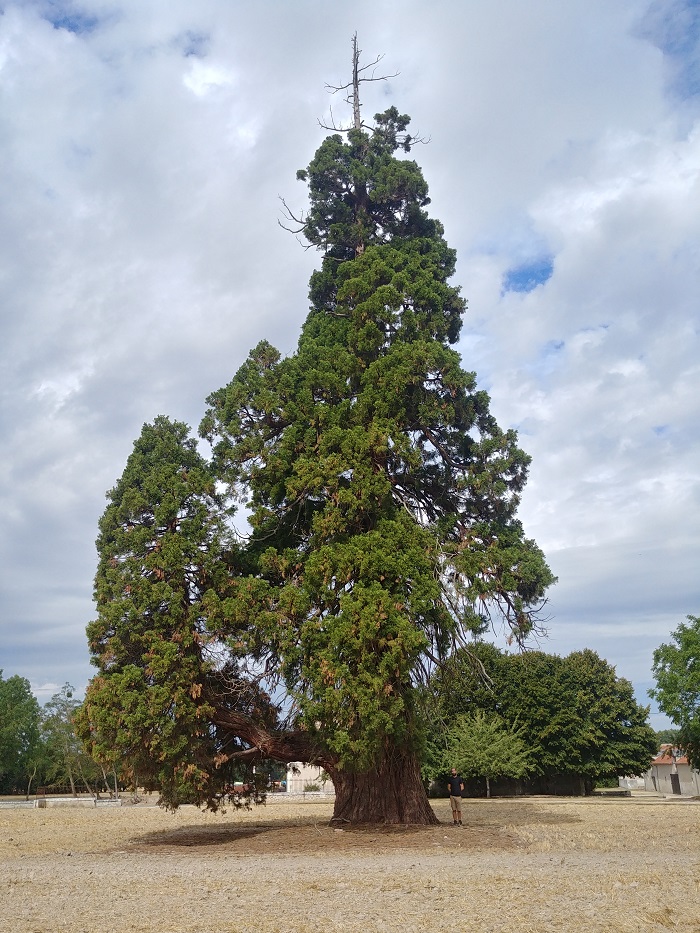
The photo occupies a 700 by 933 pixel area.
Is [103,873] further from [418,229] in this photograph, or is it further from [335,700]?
[418,229]

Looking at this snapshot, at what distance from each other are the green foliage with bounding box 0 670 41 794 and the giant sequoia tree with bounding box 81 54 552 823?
137ft

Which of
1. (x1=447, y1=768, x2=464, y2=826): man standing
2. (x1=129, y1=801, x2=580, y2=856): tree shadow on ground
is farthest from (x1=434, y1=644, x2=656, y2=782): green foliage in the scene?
(x1=129, y1=801, x2=580, y2=856): tree shadow on ground

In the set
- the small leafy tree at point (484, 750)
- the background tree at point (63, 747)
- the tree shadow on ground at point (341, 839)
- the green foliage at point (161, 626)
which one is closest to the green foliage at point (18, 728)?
the background tree at point (63, 747)

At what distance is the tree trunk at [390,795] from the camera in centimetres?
1511

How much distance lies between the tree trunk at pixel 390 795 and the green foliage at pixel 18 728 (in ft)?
138

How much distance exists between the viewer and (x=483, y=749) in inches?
1538

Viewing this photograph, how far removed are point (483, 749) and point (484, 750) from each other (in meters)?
0.22

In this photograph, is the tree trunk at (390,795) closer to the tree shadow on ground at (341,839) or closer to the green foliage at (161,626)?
the tree shadow on ground at (341,839)

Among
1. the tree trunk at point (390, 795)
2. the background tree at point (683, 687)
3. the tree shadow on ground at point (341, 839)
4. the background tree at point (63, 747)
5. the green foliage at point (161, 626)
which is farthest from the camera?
the background tree at point (63, 747)

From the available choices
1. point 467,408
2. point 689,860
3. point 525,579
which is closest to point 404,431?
point 467,408

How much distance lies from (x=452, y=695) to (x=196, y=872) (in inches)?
333

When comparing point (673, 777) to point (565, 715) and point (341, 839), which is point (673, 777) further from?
point (341, 839)

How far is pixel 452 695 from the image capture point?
17359 millimetres

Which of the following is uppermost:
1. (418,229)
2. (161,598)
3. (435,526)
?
(418,229)
